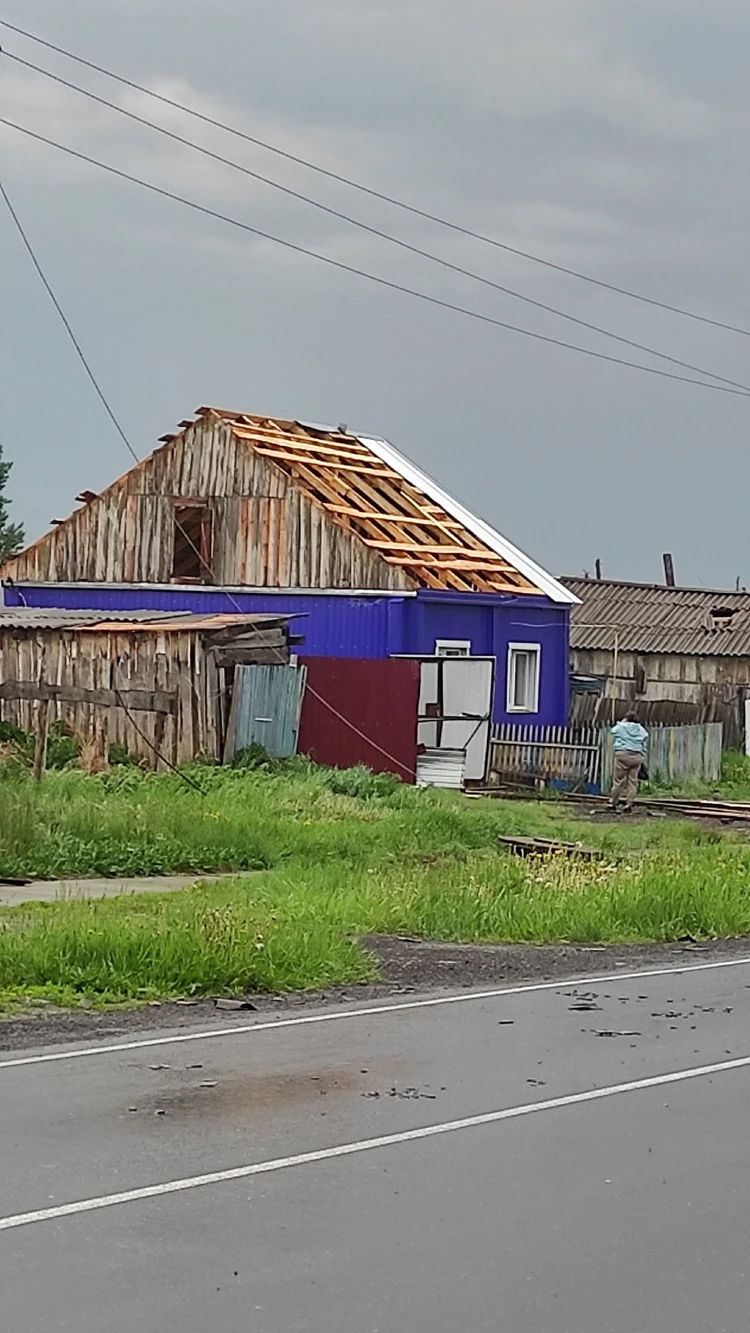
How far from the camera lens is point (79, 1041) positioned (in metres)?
10.8

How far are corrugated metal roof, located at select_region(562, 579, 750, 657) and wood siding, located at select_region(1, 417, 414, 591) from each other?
12444 mm

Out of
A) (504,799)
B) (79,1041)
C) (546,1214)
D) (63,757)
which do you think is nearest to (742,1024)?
(79,1041)

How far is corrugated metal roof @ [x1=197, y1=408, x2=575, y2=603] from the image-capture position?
35.9 m

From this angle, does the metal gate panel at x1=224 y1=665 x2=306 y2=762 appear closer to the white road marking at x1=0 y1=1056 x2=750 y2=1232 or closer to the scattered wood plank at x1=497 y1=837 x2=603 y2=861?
the scattered wood plank at x1=497 y1=837 x2=603 y2=861

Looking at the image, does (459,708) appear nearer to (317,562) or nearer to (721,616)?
(317,562)

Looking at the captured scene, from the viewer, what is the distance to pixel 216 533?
124 feet

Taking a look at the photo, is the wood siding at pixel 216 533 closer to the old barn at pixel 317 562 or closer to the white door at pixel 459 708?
the old barn at pixel 317 562

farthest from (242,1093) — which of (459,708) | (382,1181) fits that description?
(459,708)

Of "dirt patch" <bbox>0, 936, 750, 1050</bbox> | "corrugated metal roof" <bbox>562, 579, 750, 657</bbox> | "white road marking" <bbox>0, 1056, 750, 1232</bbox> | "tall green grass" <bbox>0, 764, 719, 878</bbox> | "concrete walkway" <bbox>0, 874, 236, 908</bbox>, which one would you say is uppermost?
"corrugated metal roof" <bbox>562, 579, 750, 657</bbox>

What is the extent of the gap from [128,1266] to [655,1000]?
7.36m

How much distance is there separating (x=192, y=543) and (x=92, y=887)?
21009mm

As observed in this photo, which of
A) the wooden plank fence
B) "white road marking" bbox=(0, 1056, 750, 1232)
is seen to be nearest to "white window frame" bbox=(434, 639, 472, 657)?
the wooden plank fence

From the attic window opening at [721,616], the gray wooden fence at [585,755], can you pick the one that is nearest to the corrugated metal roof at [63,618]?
the gray wooden fence at [585,755]

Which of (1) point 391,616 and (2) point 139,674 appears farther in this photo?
(1) point 391,616
